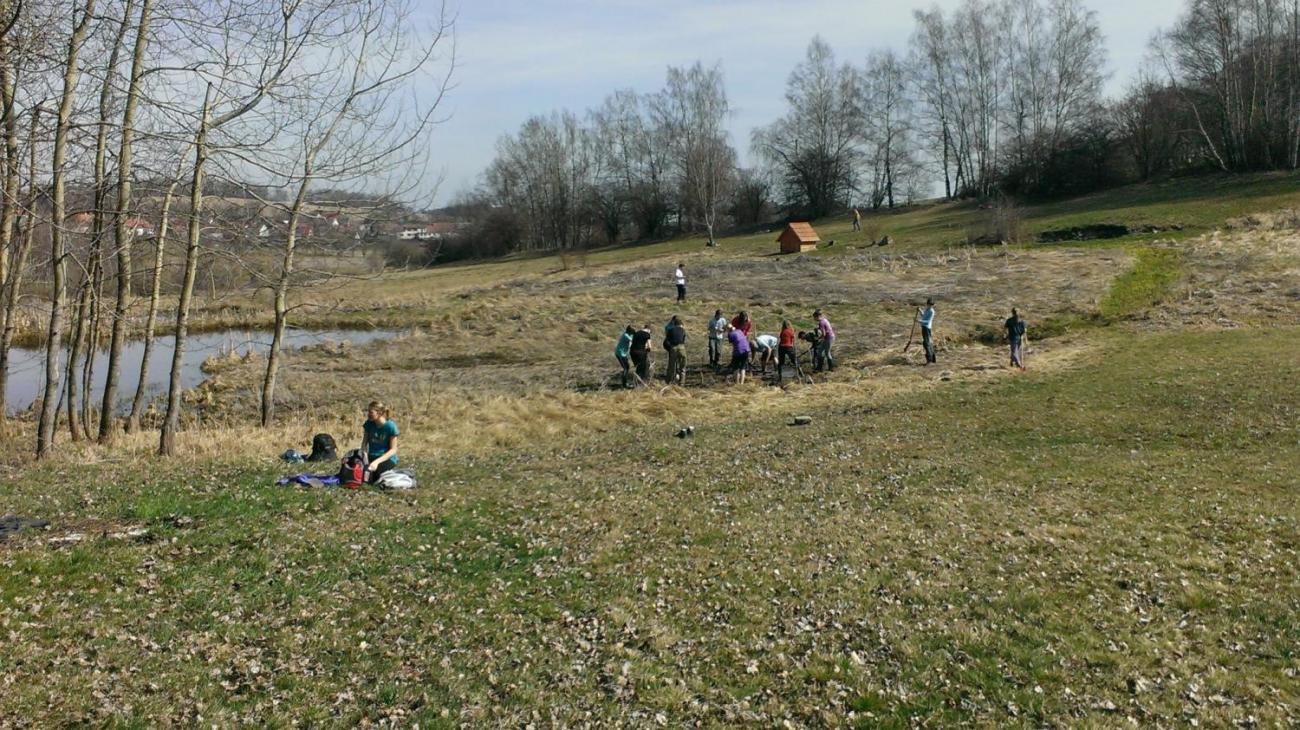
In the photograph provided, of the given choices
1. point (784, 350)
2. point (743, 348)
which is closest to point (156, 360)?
point (743, 348)

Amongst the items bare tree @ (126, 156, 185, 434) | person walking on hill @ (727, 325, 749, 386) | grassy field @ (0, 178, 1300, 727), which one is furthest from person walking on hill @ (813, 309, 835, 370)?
bare tree @ (126, 156, 185, 434)

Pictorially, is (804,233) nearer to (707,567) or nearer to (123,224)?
(123,224)

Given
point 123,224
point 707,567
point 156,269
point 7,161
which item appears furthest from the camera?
point 156,269

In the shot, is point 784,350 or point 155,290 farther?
point 784,350

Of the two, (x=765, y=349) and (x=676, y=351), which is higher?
(x=765, y=349)

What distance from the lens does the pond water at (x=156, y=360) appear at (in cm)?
3078

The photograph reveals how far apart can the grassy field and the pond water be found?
9.47 m

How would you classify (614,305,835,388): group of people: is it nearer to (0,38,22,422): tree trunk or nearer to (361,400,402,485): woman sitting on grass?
(361,400,402,485): woman sitting on grass

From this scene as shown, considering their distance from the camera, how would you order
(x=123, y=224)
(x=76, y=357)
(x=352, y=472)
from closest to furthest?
(x=352, y=472) → (x=123, y=224) → (x=76, y=357)

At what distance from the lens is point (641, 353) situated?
90.2 ft

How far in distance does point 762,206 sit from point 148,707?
96.8 m

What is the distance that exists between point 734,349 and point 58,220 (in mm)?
19164

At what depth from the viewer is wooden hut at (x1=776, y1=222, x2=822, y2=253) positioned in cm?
6431

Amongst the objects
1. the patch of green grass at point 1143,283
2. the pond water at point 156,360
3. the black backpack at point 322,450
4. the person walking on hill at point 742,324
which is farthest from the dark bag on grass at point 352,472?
the patch of green grass at point 1143,283
